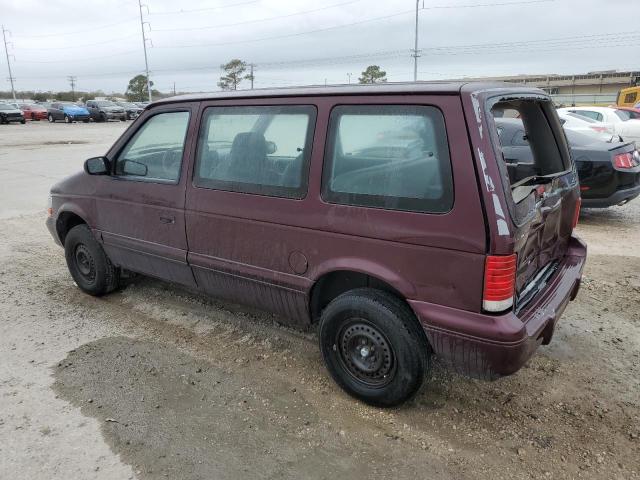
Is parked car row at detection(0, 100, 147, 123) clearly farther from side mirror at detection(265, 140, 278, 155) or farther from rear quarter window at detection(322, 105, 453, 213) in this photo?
rear quarter window at detection(322, 105, 453, 213)

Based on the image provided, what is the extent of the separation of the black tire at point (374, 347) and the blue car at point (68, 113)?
41226mm

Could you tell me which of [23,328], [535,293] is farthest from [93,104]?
[535,293]

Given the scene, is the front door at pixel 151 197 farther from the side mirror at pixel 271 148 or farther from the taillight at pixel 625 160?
the taillight at pixel 625 160

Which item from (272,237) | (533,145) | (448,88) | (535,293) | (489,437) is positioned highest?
(448,88)

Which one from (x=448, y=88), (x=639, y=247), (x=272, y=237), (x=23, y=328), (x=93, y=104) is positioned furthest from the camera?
(x=93, y=104)

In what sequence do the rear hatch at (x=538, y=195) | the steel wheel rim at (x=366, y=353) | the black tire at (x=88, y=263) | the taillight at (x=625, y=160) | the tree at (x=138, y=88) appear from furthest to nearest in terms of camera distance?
1. the tree at (x=138, y=88)
2. the taillight at (x=625, y=160)
3. the black tire at (x=88, y=263)
4. the steel wheel rim at (x=366, y=353)
5. the rear hatch at (x=538, y=195)

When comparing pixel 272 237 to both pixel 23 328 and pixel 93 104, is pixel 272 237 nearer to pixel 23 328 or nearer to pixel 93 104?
pixel 23 328

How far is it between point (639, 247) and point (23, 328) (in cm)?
656

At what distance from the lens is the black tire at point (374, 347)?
2.73 m

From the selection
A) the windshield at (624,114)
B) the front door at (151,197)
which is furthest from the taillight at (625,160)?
the windshield at (624,114)

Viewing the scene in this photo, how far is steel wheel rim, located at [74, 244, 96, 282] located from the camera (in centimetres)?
457

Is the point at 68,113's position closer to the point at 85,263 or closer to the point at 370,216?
the point at 85,263

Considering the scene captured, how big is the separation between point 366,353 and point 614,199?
18.3 feet

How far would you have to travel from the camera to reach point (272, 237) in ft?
10.2
